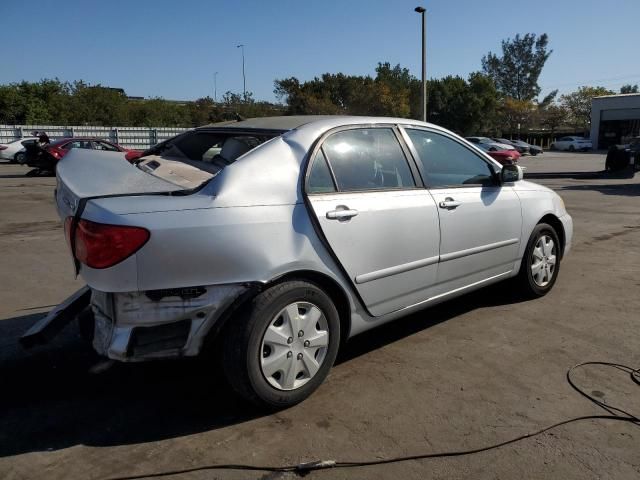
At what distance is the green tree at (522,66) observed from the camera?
326 feet

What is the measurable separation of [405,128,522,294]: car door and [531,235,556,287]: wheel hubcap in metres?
0.37

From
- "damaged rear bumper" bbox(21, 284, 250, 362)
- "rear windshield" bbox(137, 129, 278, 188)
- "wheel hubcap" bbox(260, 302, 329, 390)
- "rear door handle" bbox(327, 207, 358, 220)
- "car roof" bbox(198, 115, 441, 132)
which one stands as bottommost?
"wheel hubcap" bbox(260, 302, 329, 390)

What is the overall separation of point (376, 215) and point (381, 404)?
3.74ft

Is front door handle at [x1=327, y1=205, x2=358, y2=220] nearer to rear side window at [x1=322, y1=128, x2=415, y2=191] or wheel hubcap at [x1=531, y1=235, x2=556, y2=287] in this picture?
rear side window at [x1=322, y1=128, x2=415, y2=191]

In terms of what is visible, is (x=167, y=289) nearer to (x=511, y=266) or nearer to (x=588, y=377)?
(x=588, y=377)

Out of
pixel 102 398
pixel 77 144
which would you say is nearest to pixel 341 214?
pixel 102 398

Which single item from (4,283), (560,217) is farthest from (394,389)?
(4,283)

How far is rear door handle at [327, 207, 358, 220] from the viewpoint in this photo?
318cm

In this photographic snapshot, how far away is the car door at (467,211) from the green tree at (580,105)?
8354cm

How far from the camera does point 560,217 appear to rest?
16.8 feet

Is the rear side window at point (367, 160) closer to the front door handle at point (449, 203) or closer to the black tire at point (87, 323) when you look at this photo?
the front door handle at point (449, 203)

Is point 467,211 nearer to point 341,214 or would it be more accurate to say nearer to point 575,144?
point 341,214

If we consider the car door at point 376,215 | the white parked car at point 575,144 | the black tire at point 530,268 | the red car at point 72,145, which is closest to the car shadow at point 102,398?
the car door at point 376,215

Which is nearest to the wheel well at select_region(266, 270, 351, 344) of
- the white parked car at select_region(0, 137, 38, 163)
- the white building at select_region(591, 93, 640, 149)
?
the white parked car at select_region(0, 137, 38, 163)
